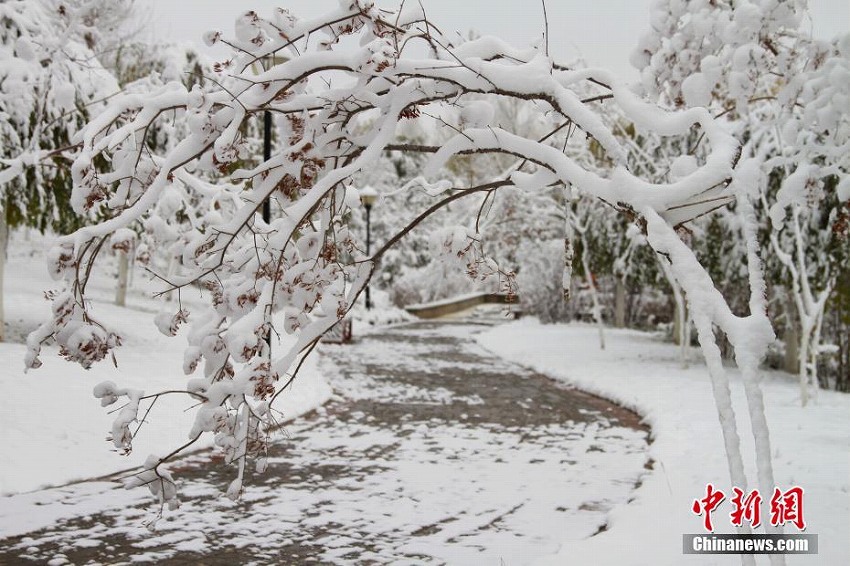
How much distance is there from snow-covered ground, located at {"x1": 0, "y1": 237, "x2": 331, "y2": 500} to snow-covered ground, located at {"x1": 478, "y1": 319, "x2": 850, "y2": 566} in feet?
11.4

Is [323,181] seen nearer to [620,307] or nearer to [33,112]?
[33,112]

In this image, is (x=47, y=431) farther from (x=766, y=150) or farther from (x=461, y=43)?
(x=766, y=150)

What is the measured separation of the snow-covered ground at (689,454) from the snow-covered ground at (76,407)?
3.48 m

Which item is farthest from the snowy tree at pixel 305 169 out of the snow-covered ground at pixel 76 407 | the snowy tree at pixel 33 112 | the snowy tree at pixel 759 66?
the snowy tree at pixel 33 112

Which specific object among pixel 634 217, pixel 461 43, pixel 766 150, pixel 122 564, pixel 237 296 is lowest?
pixel 122 564

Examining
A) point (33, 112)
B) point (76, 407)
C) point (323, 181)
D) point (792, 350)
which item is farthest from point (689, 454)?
point (33, 112)

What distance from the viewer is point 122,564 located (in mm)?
4488

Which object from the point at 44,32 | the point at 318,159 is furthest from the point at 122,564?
the point at 44,32

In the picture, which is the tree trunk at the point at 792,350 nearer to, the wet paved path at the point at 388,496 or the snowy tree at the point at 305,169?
the wet paved path at the point at 388,496

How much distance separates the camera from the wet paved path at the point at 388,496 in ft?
15.8

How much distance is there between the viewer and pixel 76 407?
7793 millimetres

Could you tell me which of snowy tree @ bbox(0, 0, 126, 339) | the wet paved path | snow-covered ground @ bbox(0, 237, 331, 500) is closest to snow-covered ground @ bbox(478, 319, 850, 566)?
the wet paved path

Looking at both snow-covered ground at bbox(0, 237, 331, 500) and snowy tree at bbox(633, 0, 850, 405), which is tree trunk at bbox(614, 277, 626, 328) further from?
snowy tree at bbox(633, 0, 850, 405)

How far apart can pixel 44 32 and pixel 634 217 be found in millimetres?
9467
